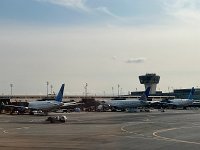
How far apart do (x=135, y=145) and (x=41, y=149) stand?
10734 millimetres

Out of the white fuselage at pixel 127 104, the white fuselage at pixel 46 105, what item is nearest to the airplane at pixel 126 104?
the white fuselage at pixel 127 104

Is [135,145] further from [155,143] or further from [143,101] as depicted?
[143,101]

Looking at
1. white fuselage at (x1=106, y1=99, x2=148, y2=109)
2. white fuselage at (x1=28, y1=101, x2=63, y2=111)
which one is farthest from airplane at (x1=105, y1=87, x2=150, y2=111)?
white fuselage at (x1=28, y1=101, x2=63, y2=111)

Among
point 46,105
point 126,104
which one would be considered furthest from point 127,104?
point 46,105

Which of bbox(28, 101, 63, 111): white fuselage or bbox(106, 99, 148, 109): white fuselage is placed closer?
bbox(28, 101, 63, 111): white fuselage

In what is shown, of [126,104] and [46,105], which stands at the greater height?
[126,104]

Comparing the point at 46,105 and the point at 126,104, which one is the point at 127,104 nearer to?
the point at 126,104

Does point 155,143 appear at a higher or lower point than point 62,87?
lower

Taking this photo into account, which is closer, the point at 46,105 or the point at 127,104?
the point at 46,105

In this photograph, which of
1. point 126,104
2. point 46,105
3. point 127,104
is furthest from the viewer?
point 126,104

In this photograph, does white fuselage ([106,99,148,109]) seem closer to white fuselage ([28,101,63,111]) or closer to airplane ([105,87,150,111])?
airplane ([105,87,150,111])

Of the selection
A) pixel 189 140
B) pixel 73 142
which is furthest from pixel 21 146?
pixel 189 140

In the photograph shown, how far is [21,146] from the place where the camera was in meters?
46.3

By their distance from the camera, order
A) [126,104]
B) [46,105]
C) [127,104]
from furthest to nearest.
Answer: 1. [126,104]
2. [127,104]
3. [46,105]
